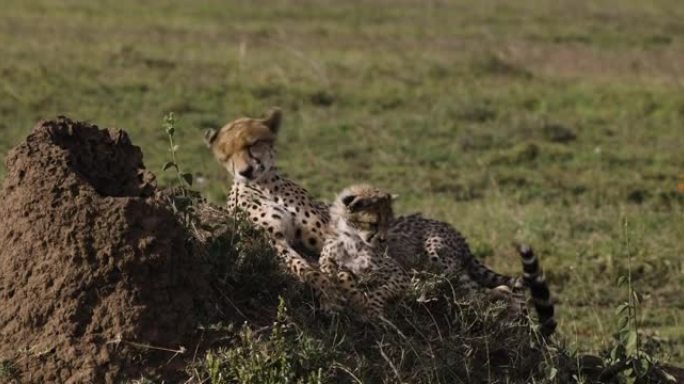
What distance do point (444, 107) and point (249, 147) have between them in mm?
6948

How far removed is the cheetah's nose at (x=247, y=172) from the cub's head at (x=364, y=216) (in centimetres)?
44

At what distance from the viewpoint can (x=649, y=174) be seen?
32.1ft

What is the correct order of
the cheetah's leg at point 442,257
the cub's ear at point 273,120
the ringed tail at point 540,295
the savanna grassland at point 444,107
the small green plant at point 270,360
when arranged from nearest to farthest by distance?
the small green plant at point 270,360
the ringed tail at point 540,295
the cheetah's leg at point 442,257
the cub's ear at point 273,120
the savanna grassland at point 444,107

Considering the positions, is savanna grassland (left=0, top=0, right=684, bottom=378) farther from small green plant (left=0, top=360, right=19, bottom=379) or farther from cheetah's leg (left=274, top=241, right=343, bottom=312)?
small green plant (left=0, top=360, right=19, bottom=379)

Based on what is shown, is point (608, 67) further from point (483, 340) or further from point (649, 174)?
point (483, 340)

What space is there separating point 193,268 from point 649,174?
20.4ft

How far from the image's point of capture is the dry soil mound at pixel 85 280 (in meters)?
3.88

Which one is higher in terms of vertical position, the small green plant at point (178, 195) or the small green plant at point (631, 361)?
the small green plant at point (178, 195)

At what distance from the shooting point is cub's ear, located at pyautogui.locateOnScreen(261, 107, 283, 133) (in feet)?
17.2

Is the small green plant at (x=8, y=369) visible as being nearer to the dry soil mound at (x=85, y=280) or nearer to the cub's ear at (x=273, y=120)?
the dry soil mound at (x=85, y=280)

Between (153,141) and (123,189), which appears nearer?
(123,189)

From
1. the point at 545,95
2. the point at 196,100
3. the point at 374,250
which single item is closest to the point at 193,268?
the point at 374,250

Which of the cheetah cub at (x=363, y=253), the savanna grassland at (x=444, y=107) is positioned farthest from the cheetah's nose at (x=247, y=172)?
the savanna grassland at (x=444, y=107)

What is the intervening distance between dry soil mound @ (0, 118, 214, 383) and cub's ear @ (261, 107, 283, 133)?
1199mm
